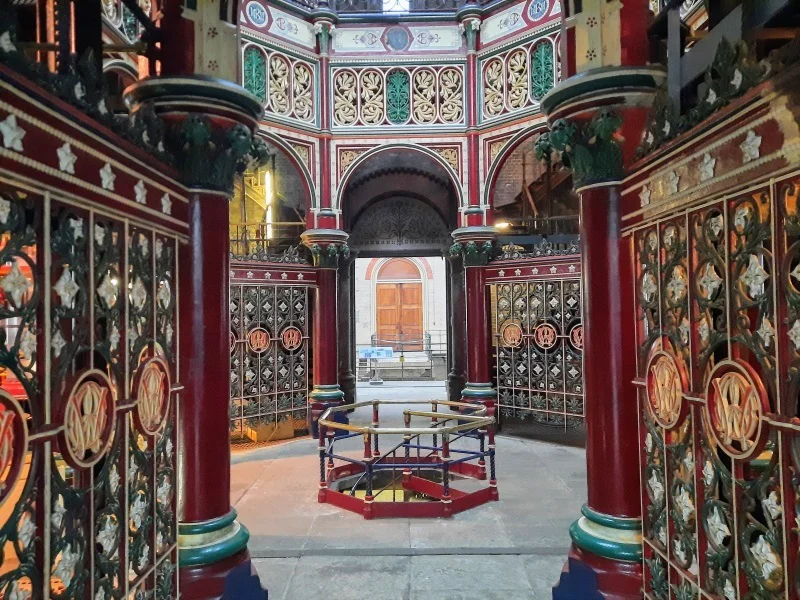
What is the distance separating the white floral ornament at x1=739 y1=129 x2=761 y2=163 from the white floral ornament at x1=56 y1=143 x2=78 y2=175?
2535 millimetres

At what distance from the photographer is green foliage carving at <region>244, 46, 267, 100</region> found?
8.95m

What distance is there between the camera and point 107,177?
8.11 ft

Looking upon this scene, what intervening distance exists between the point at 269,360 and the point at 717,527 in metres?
7.78

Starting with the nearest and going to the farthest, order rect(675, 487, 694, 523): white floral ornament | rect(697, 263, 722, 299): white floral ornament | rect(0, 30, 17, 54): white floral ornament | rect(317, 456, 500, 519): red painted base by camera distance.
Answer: rect(0, 30, 17, 54): white floral ornament
rect(697, 263, 722, 299): white floral ornament
rect(675, 487, 694, 523): white floral ornament
rect(317, 456, 500, 519): red painted base

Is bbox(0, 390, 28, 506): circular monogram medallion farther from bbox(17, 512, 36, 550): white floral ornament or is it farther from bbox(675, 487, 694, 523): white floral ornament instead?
bbox(675, 487, 694, 523): white floral ornament

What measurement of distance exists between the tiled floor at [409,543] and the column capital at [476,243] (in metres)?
3.84

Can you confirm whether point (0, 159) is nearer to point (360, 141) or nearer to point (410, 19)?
point (360, 141)

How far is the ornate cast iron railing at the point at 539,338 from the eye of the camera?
9078mm

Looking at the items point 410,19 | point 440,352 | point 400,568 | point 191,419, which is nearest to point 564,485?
point 400,568

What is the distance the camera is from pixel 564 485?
22.9 ft

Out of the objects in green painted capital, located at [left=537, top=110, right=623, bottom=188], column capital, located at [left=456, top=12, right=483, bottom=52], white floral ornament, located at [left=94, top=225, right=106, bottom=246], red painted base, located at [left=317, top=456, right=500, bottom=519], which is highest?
column capital, located at [left=456, top=12, right=483, bottom=52]

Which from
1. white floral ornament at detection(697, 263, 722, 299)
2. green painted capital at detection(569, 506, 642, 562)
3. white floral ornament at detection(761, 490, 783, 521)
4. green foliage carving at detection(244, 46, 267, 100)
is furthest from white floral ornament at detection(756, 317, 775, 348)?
green foliage carving at detection(244, 46, 267, 100)

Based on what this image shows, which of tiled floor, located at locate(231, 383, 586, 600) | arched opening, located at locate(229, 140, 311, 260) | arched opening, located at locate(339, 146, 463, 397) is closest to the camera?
tiled floor, located at locate(231, 383, 586, 600)

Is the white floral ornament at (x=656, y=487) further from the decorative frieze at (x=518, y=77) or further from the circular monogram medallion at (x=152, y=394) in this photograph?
the decorative frieze at (x=518, y=77)
